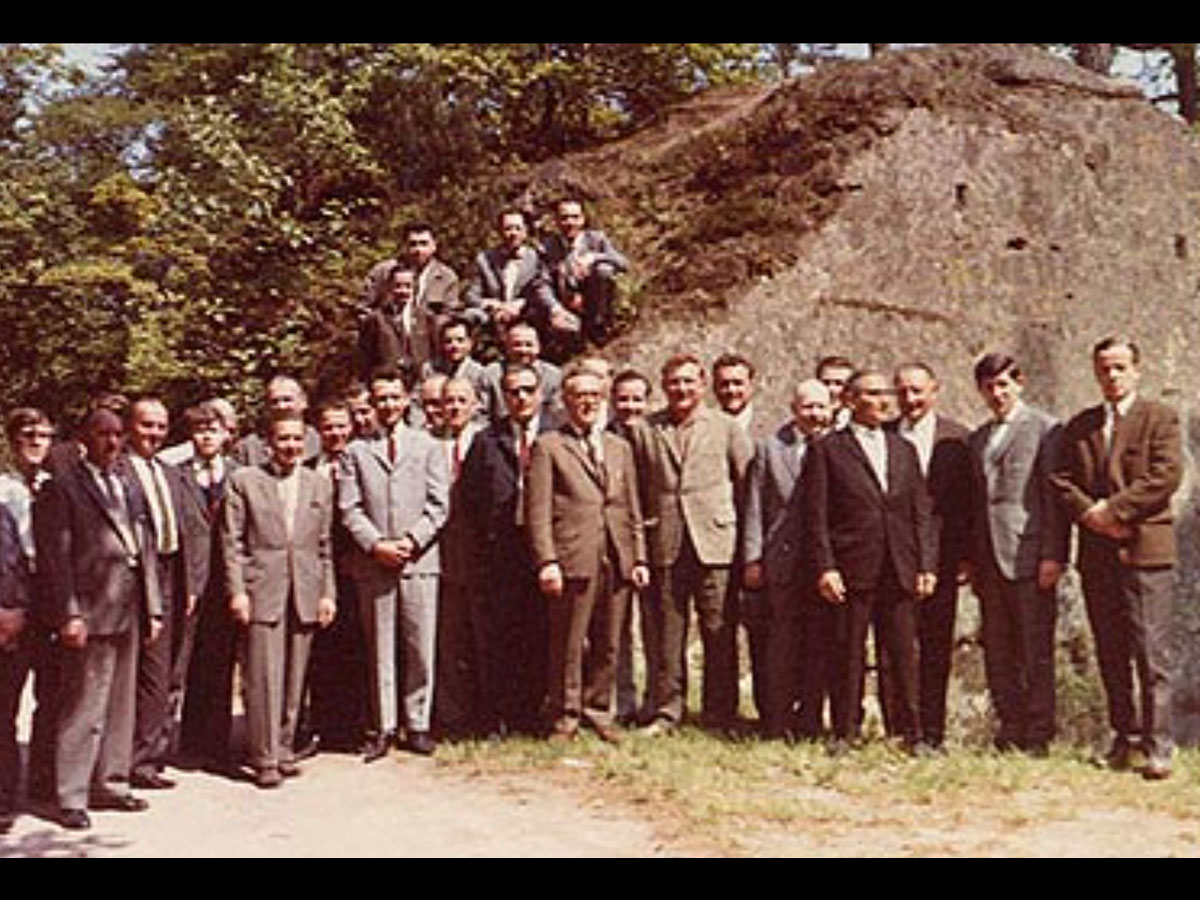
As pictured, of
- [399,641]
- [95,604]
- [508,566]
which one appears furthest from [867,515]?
[95,604]

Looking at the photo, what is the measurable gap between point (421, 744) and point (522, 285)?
3.72m

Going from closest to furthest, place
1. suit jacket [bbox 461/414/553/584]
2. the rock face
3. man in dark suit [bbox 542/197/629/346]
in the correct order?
suit jacket [bbox 461/414/553/584] → man in dark suit [bbox 542/197/629/346] → the rock face

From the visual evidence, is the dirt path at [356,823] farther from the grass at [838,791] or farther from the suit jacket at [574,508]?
the suit jacket at [574,508]

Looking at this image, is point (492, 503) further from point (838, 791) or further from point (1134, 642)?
point (1134, 642)

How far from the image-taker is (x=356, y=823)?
653 centimetres

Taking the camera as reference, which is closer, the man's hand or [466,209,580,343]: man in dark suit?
the man's hand

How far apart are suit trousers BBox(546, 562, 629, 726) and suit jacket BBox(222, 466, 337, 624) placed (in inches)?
54.6

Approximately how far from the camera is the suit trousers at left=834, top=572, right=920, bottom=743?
295 inches

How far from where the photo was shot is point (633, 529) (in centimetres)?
798

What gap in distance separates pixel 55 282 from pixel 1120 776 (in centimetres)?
1092

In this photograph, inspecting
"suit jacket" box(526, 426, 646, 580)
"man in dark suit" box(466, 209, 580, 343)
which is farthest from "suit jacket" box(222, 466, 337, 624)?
"man in dark suit" box(466, 209, 580, 343)

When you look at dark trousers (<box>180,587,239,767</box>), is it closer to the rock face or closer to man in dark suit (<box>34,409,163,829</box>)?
man in dark suit (<box>34,409,163,829</box>)
